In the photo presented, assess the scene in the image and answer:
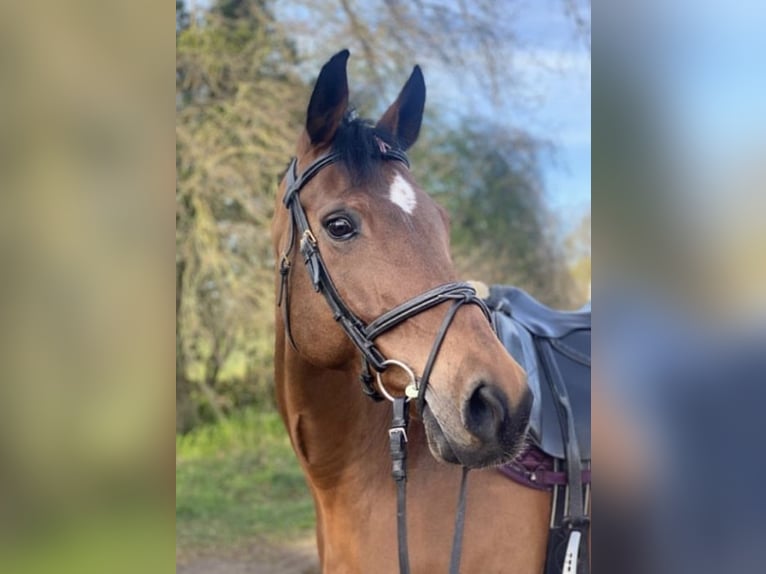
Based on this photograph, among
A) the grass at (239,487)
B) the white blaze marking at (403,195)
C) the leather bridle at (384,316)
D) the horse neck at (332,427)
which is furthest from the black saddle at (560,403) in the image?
the grass at (239,487)

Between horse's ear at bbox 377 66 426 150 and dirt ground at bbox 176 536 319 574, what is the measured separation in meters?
3.34

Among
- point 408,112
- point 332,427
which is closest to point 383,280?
point 332,427

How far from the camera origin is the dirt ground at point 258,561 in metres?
4.20

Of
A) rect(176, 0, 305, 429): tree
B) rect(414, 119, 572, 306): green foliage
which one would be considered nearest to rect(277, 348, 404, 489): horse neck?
rect(176, 0, 305, 429): tree

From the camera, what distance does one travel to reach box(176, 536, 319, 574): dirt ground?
4203 mm

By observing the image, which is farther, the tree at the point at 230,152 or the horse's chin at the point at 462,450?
the tree at the point at 230,152

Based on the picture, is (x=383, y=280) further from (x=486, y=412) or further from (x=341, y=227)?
(x=486, y=412)

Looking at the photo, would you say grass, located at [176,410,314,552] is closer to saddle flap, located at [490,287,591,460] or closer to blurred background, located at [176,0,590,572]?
blurred background, located at [176,0,590,572]

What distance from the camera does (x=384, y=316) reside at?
1.38 m

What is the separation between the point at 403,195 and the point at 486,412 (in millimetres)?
516

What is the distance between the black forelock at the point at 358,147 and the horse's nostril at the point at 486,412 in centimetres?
55

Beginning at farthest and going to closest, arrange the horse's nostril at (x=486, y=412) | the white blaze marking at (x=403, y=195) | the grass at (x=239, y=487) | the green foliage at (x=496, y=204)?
the green foliage at (x=496, y=204)
the grass at (x=239, y=487)
the white blaze marking at (x=403, y=195)
the horse's nostril at (x=486, y=412)

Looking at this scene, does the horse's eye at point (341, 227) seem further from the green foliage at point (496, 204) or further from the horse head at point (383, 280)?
the green foliage at point (496, 204)
